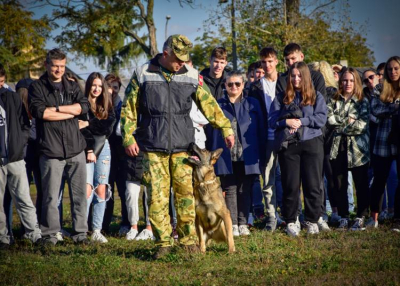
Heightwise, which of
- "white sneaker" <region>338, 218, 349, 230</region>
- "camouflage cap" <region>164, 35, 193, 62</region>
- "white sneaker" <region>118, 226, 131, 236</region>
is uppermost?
"camouflage cap" <region>164, 35, 193, 62</region>

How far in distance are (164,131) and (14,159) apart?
8.98 ft

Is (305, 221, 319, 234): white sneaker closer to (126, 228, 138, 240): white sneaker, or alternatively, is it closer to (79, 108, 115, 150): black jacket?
(126, 228, 138, 240): white sneaker

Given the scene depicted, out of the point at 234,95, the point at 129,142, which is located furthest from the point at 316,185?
the point at 129,142

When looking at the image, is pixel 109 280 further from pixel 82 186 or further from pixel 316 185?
pixel 316 185

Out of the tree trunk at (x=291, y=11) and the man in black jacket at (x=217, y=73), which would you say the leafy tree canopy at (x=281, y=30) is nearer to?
the tree trunk at (x=291, y=11)

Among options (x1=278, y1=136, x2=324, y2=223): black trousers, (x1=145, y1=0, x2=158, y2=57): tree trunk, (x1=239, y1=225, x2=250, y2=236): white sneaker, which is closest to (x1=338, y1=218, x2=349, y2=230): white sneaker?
(x1=278, y1=136, x2=324, y2=223): black trousers

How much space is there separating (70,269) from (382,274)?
342 centimetres

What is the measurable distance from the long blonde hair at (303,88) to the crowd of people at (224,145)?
0.02m

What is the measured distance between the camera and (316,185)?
26.6ft

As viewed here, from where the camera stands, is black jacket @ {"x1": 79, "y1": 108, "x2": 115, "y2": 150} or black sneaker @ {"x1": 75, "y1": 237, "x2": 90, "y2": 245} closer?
black sneaker @ {"x1": 75, "y1": 237, "x2": 90, "y2": 245}

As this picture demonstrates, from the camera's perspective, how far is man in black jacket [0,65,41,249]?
7.89 meters

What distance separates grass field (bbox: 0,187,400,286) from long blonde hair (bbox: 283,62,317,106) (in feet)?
6.57

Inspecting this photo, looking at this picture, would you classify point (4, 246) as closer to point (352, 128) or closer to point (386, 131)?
point (352, 128)

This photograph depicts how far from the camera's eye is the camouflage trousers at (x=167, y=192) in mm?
6539
